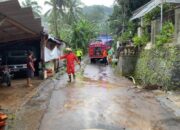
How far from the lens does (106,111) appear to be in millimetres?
10336

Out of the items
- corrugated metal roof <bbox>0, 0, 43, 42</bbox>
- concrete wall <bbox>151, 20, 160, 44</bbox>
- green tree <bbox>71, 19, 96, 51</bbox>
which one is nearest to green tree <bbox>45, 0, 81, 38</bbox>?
green tree <bbox>71, 19, 96, 51</bbox>

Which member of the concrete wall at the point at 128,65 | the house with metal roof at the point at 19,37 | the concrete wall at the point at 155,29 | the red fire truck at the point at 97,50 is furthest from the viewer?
the red fire truck at the point at 97,50

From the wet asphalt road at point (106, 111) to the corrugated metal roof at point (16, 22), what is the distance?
10.8ft

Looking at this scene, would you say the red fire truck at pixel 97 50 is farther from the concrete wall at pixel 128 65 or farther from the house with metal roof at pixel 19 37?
the house with metal roof at pixel 19 37

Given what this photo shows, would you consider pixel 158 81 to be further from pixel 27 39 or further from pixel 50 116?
pixel 27 39

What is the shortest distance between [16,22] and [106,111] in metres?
6.51

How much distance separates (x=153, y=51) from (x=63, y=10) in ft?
124

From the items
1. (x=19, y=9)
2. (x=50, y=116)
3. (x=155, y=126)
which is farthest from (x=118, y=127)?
(x=19, y=9)

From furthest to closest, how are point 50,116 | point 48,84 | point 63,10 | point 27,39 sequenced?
point 63,10 → point 27,39 → point 48,84 → point 50,116

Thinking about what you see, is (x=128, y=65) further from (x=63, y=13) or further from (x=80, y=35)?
(x=63, y=13)

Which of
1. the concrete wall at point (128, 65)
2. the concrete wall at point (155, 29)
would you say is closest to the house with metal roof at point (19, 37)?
the concrete wall at point (128, 65)

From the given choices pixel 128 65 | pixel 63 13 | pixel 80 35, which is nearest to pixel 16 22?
pixel 128 65

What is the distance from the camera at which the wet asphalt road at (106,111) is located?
344 inches

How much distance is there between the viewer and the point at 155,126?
28.5 feet
